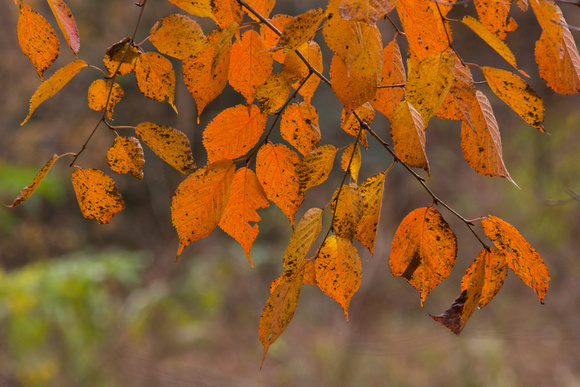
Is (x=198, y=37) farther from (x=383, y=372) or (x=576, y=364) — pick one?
→ (x=576, y=364)

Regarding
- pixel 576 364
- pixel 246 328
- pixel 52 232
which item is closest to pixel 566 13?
pixel 576 364

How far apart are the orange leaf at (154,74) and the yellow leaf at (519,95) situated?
0.95ft

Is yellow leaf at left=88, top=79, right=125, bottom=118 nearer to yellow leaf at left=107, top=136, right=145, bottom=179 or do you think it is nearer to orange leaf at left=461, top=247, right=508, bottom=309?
yellow leaf at left=107, top=136, right=145, bottom=179

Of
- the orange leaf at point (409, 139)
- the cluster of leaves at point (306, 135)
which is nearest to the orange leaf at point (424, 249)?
the cluster of leaves at point (306, 135)

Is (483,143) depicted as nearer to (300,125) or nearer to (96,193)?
(300,125)

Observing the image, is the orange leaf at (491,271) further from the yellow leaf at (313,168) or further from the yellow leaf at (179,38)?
the yellow leaf at (179,38)

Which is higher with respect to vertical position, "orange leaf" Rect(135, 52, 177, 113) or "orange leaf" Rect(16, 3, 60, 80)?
"orange leaf" Rect(16, 3, 60, 80)

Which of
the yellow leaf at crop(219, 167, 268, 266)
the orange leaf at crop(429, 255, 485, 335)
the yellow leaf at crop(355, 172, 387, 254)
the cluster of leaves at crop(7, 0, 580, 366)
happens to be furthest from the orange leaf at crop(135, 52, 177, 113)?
the orange leaf at crop(429, 255, 485, 335)

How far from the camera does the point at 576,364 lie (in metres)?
3.19

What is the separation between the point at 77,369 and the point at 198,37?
242cm

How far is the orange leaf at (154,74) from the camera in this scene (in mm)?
512

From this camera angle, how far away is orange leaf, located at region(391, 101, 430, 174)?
0.39 metres

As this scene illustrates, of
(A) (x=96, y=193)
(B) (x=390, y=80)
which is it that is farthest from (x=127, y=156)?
(B) (x=390, y=80)

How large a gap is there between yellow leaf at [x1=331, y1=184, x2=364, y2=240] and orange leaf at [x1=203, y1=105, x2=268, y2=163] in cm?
10
